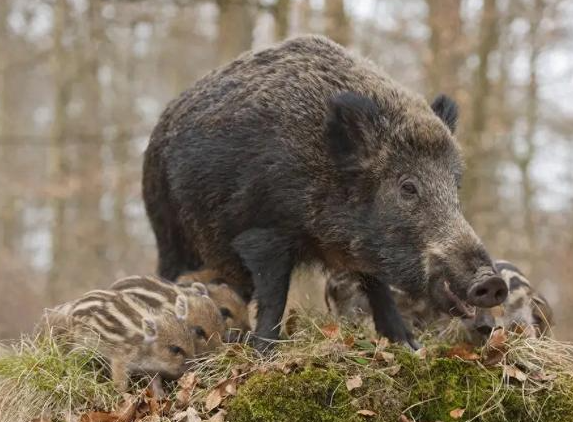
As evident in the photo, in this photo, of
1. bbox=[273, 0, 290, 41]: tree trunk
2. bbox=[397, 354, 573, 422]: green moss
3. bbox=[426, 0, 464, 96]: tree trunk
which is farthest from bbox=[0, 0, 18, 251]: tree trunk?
bbox=[397, 354, 573, 422]: green moss

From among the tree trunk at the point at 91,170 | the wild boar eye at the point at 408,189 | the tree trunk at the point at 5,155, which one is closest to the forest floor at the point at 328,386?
the wild boar eye at the point at 408,189

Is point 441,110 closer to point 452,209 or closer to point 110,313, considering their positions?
point 452,209

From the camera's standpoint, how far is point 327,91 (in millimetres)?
4953

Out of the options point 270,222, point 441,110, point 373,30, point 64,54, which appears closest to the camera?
point 270,222

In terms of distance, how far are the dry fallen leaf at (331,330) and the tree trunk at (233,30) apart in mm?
6267

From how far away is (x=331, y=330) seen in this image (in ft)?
15.5

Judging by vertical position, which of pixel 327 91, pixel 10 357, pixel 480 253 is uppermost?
pixel 327 91

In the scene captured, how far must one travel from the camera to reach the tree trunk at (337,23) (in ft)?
37.6

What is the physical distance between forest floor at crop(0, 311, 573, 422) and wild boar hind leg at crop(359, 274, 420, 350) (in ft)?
1.50

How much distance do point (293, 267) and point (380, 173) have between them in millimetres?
855

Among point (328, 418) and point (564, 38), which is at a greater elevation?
point (564, 38)

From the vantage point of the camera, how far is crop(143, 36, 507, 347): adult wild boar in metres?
4.47

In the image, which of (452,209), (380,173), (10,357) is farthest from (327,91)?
(10,357)

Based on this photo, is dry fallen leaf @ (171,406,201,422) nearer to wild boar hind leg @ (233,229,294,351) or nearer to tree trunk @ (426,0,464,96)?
wild boar hind leg @ (233,229,294,351)
